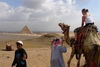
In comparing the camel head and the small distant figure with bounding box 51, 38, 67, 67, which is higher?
the camel head

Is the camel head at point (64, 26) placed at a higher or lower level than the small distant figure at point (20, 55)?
higher

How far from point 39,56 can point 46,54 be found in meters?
0.78

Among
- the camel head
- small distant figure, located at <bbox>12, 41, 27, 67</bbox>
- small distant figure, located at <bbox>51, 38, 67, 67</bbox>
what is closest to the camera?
small distant figure, located at <bbox>12, 41, 27, 67</bbox>

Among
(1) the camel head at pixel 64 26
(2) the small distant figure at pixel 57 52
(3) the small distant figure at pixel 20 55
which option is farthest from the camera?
(1) the camel head at pixel 64 26

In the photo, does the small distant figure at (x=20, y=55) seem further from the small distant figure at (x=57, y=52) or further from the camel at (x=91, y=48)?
the camel at (x=91, y=48)

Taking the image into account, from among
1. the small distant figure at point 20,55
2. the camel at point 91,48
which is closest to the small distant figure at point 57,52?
the camel at point 91,48

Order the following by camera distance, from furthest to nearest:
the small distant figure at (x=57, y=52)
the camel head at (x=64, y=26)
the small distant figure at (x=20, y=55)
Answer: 1. the camel head at (x=64, y=26)
2. the small distant figure at (x=57, y=52)
3. the small distant figure at (x=20, y=55)

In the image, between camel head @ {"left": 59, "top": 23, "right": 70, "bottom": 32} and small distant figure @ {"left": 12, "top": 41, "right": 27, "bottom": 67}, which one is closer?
small distant figure @ {"left": 12, "top": 41, "right": 27, "bottom": 67}

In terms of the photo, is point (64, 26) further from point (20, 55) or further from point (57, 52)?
point (20, 55)

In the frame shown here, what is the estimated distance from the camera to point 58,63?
10922 millimetres

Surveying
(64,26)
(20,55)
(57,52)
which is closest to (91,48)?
(57,52)

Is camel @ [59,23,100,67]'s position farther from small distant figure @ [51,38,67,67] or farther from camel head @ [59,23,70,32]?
camel head @ [59,23,70,32]

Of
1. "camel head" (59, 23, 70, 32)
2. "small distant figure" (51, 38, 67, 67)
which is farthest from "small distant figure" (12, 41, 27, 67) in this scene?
"camel head" (59, 23, 70, 32)

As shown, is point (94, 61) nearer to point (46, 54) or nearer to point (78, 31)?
point (78, 31)
